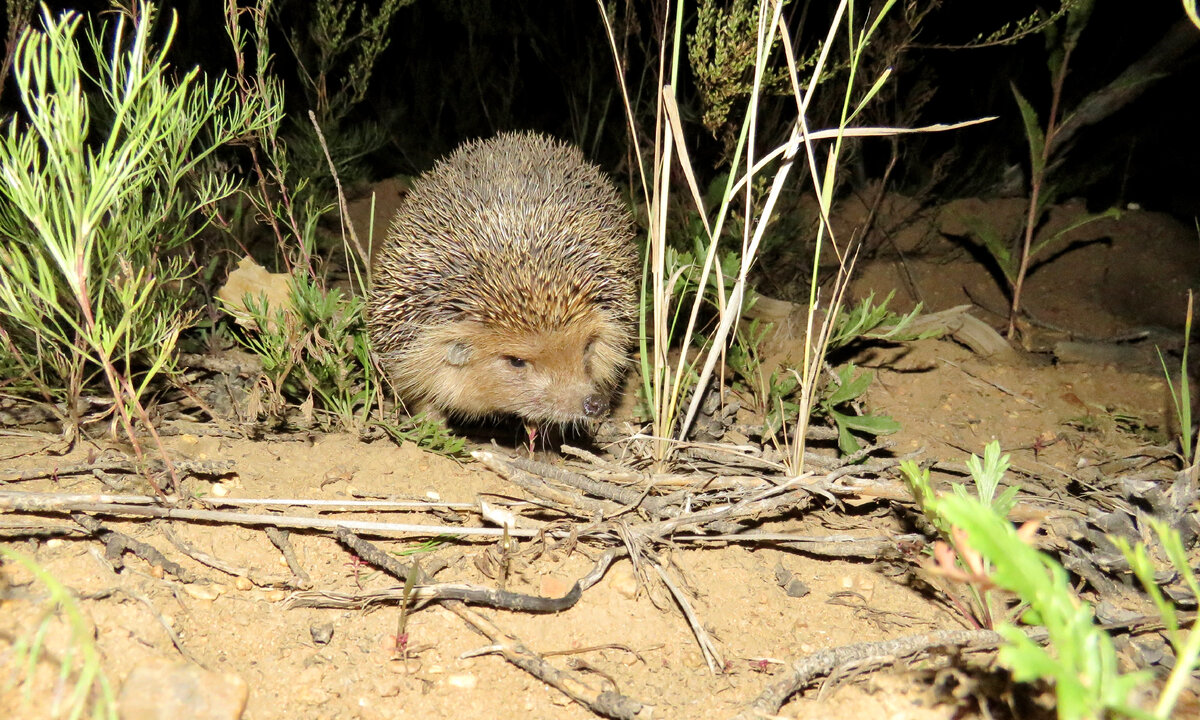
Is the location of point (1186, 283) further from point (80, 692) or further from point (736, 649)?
point (80, 692)

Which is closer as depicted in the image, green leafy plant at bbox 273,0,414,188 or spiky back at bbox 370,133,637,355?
spiky back at bbox 370,133,637,355

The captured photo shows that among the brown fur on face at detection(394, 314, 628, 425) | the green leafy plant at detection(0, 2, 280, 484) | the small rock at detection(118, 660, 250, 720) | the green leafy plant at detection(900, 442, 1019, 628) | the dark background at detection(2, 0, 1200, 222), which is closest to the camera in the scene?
the small rock at detection(118, 660, 250, 720)

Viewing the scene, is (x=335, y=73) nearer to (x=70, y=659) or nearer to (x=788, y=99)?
(x=788, y=99)

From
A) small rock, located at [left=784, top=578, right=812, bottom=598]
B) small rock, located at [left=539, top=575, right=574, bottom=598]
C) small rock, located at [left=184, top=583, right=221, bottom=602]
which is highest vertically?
small rock, located at [left=184, top=583, right=221, bottom=602]

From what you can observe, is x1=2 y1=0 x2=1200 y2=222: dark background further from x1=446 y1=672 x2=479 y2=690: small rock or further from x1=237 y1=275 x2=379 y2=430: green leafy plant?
x1=446 y1=672 x2=479 y2=690: small rock

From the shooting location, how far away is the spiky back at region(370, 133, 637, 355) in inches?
163

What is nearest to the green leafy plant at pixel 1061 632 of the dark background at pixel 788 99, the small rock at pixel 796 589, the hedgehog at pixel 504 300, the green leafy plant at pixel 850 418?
the small rock at pixel 796 589

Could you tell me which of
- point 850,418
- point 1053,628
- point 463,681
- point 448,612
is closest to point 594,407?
point 850,418

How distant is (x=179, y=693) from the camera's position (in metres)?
2.26

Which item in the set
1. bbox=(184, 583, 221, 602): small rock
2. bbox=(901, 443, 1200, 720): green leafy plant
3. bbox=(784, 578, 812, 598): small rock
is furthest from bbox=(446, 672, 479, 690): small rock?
bbox=(901, 443, 1200, 720): green leafy plant

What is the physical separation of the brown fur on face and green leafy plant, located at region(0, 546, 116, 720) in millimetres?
2140

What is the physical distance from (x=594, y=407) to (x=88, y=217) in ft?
7.29

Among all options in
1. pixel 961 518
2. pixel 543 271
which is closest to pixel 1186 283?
pixel 543 271

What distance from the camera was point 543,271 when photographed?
4137 mm
